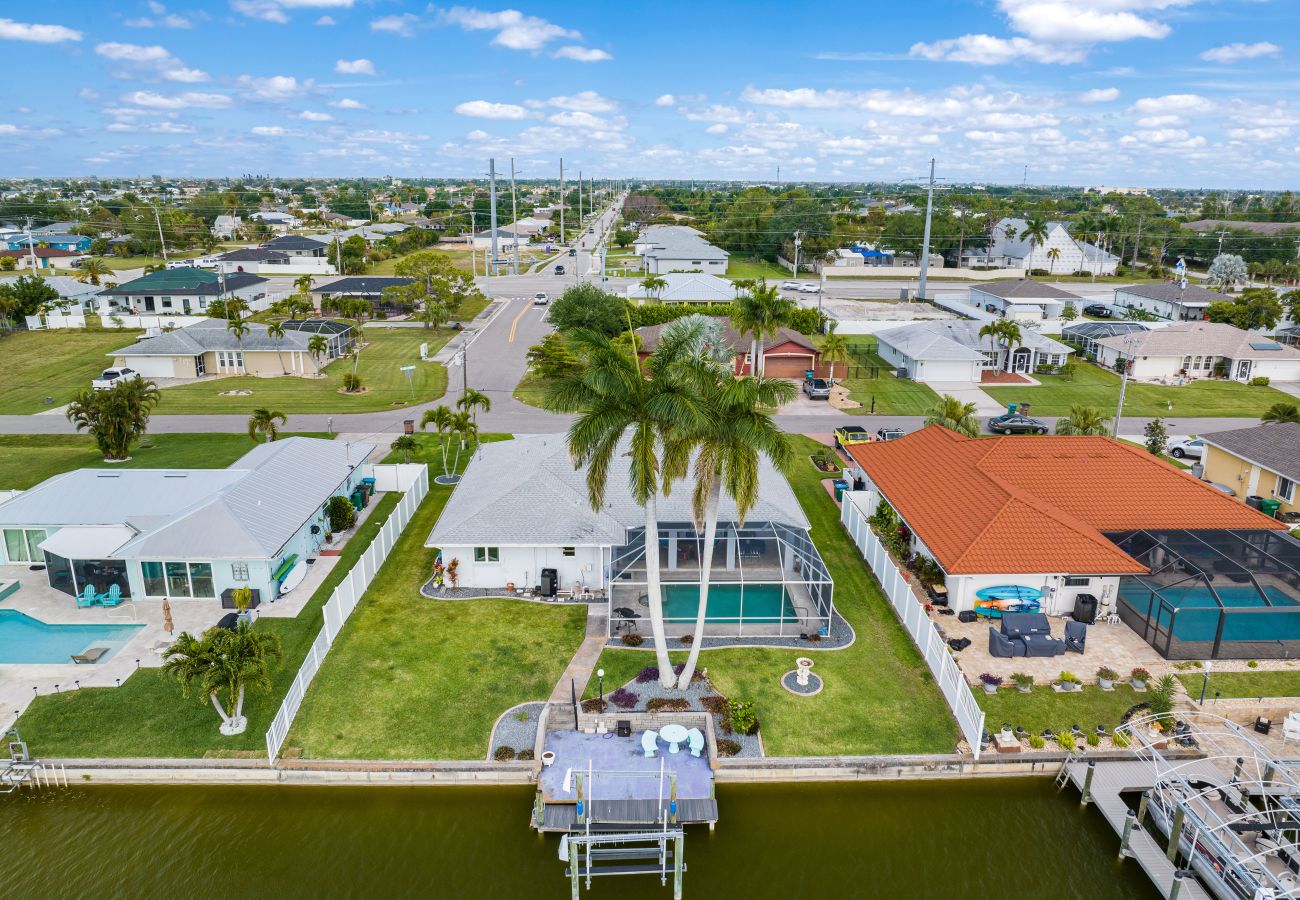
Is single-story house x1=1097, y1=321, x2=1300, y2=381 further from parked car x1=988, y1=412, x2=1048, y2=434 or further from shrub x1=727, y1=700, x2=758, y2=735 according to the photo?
shrub x1=727, y1=700, x2=758, y2=735

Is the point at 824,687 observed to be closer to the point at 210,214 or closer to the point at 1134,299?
the point at 1134,299

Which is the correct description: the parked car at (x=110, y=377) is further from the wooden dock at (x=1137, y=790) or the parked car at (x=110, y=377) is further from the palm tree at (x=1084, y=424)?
the wooden dock at (x=1137, y=790)

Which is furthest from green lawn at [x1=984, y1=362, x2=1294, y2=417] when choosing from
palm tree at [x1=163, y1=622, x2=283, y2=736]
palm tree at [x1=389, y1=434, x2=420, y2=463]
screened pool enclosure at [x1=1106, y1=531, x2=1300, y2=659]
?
palm tree at [x1=163, y1=622, x2=283, y2=736]

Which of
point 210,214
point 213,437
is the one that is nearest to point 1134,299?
point 213,437

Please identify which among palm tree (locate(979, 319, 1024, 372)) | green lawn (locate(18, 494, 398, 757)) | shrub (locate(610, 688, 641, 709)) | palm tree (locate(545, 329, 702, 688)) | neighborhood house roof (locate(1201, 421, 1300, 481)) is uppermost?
palm tree (locate(545, 329, 702, 688))

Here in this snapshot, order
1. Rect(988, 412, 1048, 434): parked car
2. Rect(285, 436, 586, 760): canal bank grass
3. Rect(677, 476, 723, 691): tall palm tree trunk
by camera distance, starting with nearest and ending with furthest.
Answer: Rect(285, 436, 586, 760): canal bank grass < Rect(677, 476, 723, 691): tall palm tree trunk < Rect(988, 412, 1048, 434): parked car

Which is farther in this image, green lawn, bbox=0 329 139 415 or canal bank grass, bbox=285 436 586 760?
green lawn, bbox=0 329 139 415

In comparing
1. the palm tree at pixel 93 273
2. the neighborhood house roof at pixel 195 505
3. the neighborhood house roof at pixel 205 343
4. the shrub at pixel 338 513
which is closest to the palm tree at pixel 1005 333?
the neighborhood house roof at pixel 195 505
